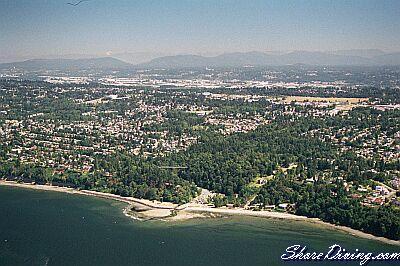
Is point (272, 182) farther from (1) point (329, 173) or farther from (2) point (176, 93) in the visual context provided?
(2) point (176, 93)

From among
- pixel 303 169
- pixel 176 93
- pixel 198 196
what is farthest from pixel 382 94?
pixel 198 196

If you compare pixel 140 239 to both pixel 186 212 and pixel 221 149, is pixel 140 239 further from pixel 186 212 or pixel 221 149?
pixel 221 149
